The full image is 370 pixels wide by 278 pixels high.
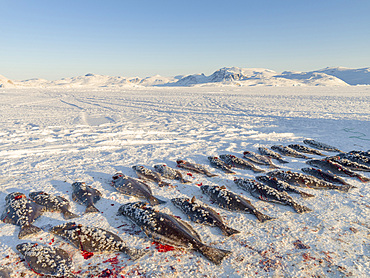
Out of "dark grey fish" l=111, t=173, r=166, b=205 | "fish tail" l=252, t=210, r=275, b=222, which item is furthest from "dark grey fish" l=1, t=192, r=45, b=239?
"fish tail" l=252, t=210, r=275, b=222

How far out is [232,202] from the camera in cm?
607

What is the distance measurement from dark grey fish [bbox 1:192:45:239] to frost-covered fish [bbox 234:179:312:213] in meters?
5.89

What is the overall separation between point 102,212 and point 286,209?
5.17 meters

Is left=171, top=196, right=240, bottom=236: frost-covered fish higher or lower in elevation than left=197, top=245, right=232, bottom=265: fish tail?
higher

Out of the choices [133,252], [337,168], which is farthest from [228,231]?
[337,168]

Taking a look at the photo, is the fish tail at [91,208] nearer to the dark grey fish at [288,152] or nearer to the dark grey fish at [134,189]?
the dark grey fish at [134,189]

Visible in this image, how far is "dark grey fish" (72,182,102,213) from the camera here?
6161 mm

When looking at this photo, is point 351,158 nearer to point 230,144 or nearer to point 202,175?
point 230,144

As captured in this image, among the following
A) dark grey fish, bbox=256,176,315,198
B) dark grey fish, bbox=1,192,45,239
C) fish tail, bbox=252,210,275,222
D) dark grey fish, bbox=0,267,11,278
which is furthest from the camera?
dark grey fish, bbox=256,176,315,198

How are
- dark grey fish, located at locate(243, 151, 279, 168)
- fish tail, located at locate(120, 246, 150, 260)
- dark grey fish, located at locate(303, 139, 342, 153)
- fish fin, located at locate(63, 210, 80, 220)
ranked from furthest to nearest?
dark grey fish, located at locate(303, 139, 342, 153) → dark grey fish, located at locate(243, 151, 279, 168) → fish fin, located at locate(63, 210, 80, 220) → fish tail, located at locate(120, 246, 150, 260)

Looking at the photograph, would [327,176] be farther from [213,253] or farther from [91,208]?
[91,208]

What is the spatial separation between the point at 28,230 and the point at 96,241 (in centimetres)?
189

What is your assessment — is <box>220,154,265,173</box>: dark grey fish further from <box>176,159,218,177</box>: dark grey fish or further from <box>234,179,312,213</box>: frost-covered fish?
<box>234,179,312,213</box>: frost-covered fish

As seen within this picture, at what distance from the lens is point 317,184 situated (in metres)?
7.20
